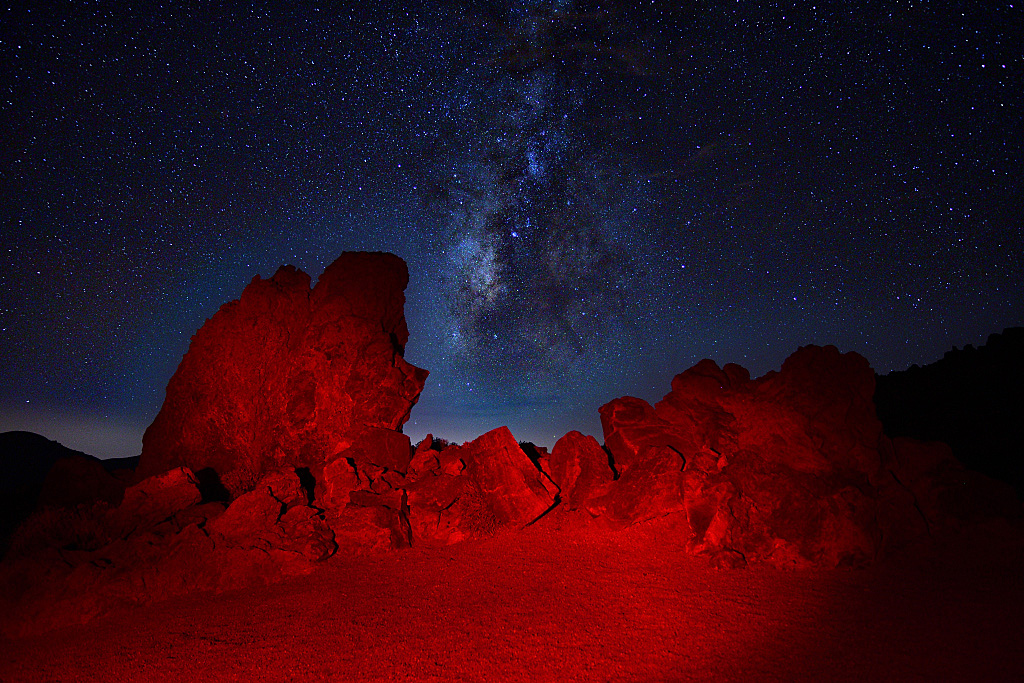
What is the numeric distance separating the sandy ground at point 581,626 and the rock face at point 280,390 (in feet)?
18.3

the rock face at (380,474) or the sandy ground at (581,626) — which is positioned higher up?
the rock face at (380,474)

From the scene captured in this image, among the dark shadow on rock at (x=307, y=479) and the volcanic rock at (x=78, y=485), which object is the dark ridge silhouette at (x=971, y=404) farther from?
the volcanic rock at (x=78, y=485)

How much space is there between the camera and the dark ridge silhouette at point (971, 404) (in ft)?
72.3

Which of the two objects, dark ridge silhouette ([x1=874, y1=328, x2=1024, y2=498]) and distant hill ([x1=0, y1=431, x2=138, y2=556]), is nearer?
dark ridge silhouette ([x1=874, y1=328, x2=1024, y2=498])

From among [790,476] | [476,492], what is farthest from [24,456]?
[790,476]

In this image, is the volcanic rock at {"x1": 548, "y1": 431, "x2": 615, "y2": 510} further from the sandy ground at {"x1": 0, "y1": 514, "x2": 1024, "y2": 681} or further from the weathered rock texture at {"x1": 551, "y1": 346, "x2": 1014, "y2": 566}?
the sandy ground at {"x1": 0, "y1": 514, "x2": 1024, "y2": 681}

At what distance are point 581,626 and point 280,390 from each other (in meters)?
12.2

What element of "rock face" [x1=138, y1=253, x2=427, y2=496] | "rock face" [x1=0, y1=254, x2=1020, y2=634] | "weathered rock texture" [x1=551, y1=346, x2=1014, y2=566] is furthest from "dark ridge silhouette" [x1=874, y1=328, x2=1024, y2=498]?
"rock face" [x1=138, y1=253, x2=427, y2=496]

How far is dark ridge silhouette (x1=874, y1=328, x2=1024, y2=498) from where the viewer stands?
22.0 metres

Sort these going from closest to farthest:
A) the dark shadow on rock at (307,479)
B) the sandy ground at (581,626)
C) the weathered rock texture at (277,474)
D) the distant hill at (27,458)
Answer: the sandy ground at (581,626) → the weathered rock texture at (277,474) → the dark shadow on rock at (307,479) → the distant hill at (27,458)

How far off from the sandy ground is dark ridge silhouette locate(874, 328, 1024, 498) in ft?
44.2

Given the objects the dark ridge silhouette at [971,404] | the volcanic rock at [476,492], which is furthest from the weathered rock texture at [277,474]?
the dark ridge silhouette at [971,404]

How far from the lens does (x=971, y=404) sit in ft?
90.4

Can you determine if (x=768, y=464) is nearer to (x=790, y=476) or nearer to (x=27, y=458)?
(x=790, y=476)
